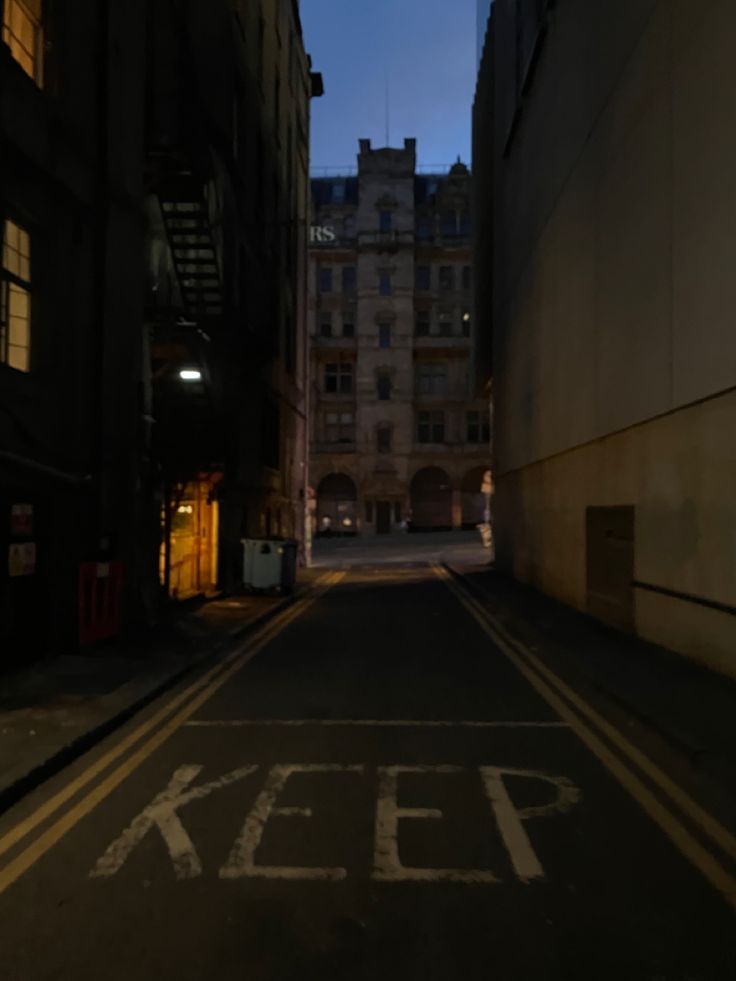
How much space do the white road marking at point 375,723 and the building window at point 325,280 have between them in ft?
185

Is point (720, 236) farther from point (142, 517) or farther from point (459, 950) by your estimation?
point (142, 517)

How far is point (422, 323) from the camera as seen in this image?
6122 cm

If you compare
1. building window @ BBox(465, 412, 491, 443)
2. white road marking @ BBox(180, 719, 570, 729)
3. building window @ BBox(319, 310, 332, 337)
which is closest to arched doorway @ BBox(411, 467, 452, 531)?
building window @ BBox(465, 412, 491, 443)

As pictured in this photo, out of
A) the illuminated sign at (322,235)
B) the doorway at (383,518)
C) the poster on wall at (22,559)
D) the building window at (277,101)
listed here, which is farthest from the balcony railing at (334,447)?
the poster on wall at (22,559)

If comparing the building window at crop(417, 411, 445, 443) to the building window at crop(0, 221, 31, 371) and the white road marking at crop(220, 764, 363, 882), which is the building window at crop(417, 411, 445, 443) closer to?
the building window at crop(0, 221, 31, 371)

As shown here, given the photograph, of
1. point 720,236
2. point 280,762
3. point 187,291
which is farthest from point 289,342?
point 280,762

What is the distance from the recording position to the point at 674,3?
33.1 ft

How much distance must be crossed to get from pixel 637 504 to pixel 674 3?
6652 mm

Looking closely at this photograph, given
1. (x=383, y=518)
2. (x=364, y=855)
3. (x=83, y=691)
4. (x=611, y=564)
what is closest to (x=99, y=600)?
(x=83, y=691)

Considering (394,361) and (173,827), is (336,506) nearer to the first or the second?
(394,361)

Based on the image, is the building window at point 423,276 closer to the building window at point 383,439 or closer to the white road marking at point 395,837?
the building window at point 383,439

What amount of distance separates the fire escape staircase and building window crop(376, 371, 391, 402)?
43.3 meters

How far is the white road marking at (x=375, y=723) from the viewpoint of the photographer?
24.3 feet

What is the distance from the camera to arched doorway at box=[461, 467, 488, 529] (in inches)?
2424
